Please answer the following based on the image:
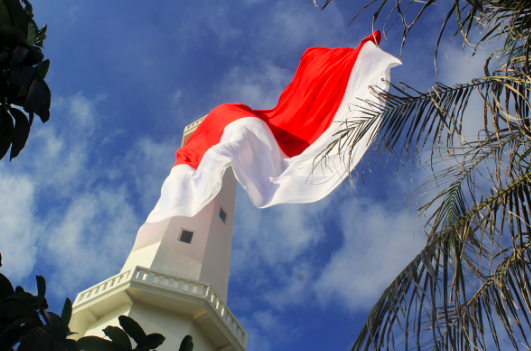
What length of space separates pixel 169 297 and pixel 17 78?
10.6m

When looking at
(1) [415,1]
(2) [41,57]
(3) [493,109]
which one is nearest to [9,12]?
(2) [41,57]

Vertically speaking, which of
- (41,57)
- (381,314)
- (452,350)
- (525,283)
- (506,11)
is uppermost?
(506,11)

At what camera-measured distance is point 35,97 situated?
253 centimetres

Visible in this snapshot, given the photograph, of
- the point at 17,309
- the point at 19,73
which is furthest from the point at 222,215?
the point at 19,73

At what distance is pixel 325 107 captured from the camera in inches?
512

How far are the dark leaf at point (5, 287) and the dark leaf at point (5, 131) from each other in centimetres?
75

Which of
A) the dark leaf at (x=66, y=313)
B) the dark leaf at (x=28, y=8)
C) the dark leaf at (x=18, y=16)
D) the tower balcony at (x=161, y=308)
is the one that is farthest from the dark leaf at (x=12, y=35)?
the tower balcony at (x=161, y=308)

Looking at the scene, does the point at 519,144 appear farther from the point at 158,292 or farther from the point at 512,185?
the point at 158,292

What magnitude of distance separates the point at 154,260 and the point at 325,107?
734 cm

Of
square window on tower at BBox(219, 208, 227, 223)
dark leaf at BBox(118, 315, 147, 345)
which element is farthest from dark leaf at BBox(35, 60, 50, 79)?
square window on tower at BBox(219, 208, 227, 223)

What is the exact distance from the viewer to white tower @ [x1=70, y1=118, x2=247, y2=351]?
1208 cm

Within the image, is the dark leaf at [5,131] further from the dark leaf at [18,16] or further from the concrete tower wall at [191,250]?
the concrete tower wall at [191,250]

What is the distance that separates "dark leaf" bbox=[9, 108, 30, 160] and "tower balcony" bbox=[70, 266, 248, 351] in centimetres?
1015

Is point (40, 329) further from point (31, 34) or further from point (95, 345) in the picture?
point (31, 34)
